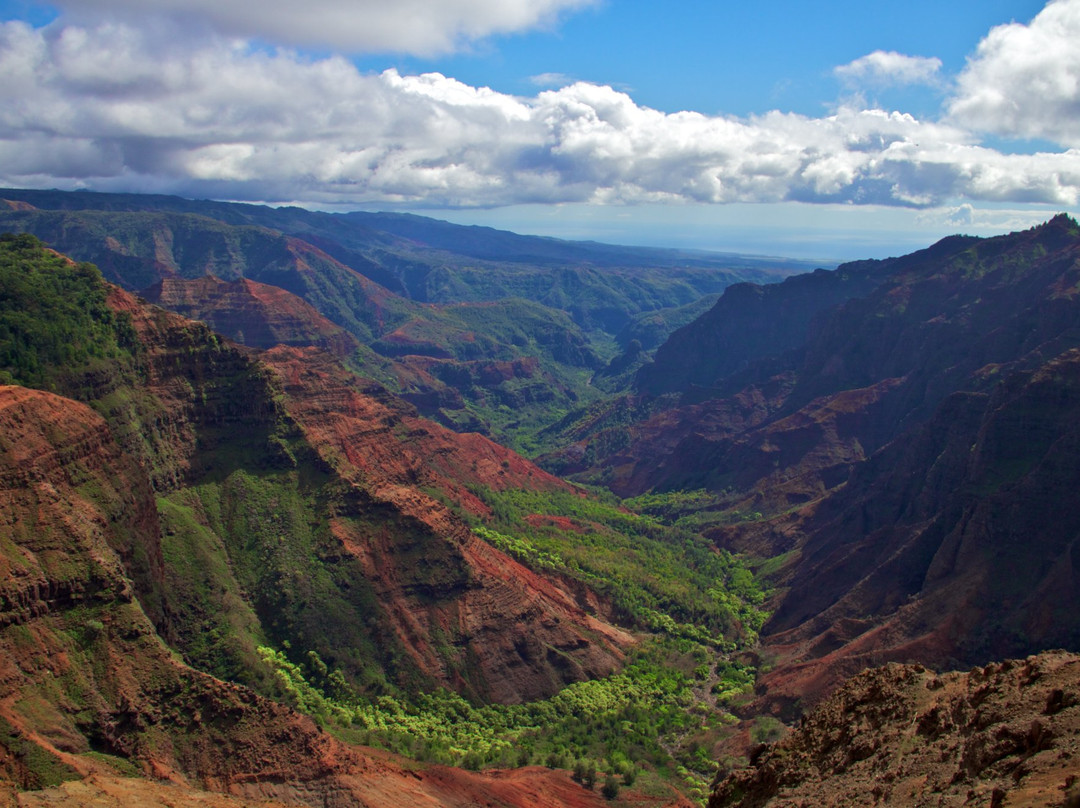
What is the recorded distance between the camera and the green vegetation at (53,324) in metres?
84.0

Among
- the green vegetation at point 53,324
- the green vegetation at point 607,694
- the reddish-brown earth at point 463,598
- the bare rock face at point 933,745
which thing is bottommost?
the green vegetation at point 607,694

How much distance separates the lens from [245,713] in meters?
62.3

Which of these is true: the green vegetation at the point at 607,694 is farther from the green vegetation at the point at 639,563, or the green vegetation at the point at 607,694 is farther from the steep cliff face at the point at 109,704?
the steep cliff face at the point at 109,704

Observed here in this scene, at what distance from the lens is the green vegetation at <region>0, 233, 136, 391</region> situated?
3307 inches

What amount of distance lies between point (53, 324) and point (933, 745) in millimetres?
85972

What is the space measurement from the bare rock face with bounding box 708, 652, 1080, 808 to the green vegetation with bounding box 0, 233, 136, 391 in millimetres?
70692

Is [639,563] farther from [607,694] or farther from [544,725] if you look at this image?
[544,725]

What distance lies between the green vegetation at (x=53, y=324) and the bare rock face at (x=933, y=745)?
70692 millimetres

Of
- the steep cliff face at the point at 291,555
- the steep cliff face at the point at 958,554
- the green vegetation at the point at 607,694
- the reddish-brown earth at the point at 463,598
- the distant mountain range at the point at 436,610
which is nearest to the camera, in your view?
the distant mountain range at the point at 436,610

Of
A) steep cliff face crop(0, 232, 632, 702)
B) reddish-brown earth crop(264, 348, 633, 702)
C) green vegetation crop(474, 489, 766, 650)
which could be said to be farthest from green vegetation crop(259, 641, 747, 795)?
green vegetation crop(474, 489, 766, 650)

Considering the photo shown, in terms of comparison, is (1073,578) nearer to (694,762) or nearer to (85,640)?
(694,762)

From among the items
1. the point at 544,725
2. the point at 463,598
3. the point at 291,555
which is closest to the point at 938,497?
the point at 544,725

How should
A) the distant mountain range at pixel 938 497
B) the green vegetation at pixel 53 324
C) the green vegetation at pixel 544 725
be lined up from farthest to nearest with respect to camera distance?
the distant mountain range at pixel 938 497 → the green vegetation at pixel 53 324 → the green vegetation at pixel 544 725

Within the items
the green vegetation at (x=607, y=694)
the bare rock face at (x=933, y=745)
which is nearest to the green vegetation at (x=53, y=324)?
the green vegetation at (x=607, y=694)
